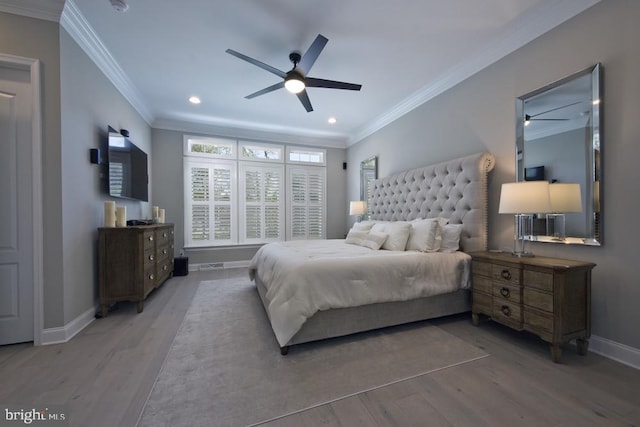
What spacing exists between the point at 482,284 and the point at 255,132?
16.1 feet

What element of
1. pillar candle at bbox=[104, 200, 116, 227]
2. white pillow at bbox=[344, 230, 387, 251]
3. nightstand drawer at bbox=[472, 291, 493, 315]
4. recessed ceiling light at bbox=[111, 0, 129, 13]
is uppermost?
recessed ceiling light at bbox=[111, 0, 129, 13]

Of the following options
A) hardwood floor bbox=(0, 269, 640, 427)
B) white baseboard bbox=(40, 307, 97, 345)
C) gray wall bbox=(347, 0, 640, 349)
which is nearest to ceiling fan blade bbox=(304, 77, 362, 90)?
gray wall bbox=(347, 0, 640, 349)

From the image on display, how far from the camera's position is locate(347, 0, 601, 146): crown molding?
2135mm

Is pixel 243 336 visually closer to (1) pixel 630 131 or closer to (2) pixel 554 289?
(2) pixel 554 289

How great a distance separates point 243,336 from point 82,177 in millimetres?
2282

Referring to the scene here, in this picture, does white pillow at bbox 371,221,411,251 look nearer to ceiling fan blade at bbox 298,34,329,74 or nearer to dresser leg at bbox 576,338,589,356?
dresser leg at bbox 576,338,589,356

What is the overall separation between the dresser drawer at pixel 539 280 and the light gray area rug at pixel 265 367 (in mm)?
687

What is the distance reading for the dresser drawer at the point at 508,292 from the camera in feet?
6.77

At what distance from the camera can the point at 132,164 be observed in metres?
3.47

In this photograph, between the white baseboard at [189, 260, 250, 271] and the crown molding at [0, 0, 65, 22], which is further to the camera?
the white baseboard at [189, 260, 250, 271]

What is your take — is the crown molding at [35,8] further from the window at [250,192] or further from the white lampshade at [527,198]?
the white lampshade at [527,198]

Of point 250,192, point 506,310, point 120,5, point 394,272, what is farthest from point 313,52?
point 250,192

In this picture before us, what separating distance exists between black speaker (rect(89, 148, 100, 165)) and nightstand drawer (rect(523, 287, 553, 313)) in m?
4.31

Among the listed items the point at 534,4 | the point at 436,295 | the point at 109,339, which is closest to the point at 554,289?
the point at 436,295
